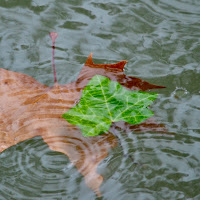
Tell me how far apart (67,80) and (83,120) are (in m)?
0.44

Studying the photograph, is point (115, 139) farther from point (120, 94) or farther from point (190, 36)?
point (190, 36)

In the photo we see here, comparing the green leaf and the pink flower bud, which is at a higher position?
the pink flower bud

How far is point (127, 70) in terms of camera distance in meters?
2.10

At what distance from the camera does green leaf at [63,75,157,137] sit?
1.68 m

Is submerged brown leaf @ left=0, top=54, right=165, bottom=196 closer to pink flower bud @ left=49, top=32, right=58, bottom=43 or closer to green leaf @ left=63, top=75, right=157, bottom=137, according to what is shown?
green leaf @ left=63, top=75, right=157, bottom=137

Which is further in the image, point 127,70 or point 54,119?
point 127,70

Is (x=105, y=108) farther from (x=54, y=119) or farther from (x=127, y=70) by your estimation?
(x=127, y=70)

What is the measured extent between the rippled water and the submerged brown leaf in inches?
2.1

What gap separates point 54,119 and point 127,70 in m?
0.65

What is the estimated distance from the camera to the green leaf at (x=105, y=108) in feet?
5.51

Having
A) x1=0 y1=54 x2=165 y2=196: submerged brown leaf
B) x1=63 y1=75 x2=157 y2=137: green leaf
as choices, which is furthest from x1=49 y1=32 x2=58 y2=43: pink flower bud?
x1=63 y1=75 x2=157 y2=137: green leaf

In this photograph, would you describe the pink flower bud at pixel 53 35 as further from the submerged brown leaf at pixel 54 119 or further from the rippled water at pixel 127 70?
the submerged brown leaf at pixel 54 119

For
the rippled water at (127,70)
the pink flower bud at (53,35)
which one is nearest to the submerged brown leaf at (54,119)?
the rippled water at (127,70)

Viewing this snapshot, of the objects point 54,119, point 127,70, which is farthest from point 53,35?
point 54,119
